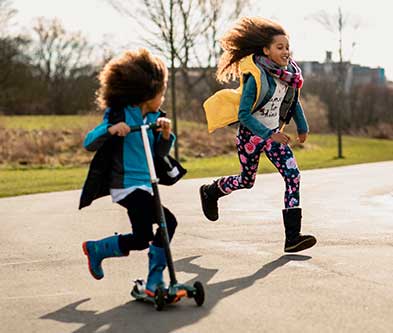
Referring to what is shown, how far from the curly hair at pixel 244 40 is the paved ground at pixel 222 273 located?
4.69ft

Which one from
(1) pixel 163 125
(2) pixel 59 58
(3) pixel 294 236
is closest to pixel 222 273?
(3) pixel 294 236

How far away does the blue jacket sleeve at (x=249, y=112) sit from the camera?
20.6 ft

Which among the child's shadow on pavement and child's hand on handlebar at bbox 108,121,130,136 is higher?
child's hand on handlebar at bbox 108,121,130,136

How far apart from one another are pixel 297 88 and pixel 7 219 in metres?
4.07

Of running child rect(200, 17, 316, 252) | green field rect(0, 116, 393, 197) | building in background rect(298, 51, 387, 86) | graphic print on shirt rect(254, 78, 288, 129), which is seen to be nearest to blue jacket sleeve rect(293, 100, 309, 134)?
running child rect(200, 17, 316, 252)

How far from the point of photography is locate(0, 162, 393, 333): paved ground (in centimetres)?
433

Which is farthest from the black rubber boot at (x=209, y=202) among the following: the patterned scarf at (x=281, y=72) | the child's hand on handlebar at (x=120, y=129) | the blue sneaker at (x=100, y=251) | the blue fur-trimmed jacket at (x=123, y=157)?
the child's hand on handlebar at (x=120, y=129)

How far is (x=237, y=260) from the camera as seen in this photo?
6125 millimetres

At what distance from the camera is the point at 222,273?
222 inches

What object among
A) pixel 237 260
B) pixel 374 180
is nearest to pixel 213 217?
pixel 237 260

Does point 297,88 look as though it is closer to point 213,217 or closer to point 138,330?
point 213,217

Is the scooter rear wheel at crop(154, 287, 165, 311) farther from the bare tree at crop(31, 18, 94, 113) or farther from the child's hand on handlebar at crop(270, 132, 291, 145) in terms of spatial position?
the bare tree at crop(31, 18, 94, 113)

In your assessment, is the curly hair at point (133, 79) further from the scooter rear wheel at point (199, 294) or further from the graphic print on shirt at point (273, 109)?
the graphic print on shirt at point (273, 109)

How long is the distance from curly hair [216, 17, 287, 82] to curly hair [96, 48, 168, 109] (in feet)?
5.95
